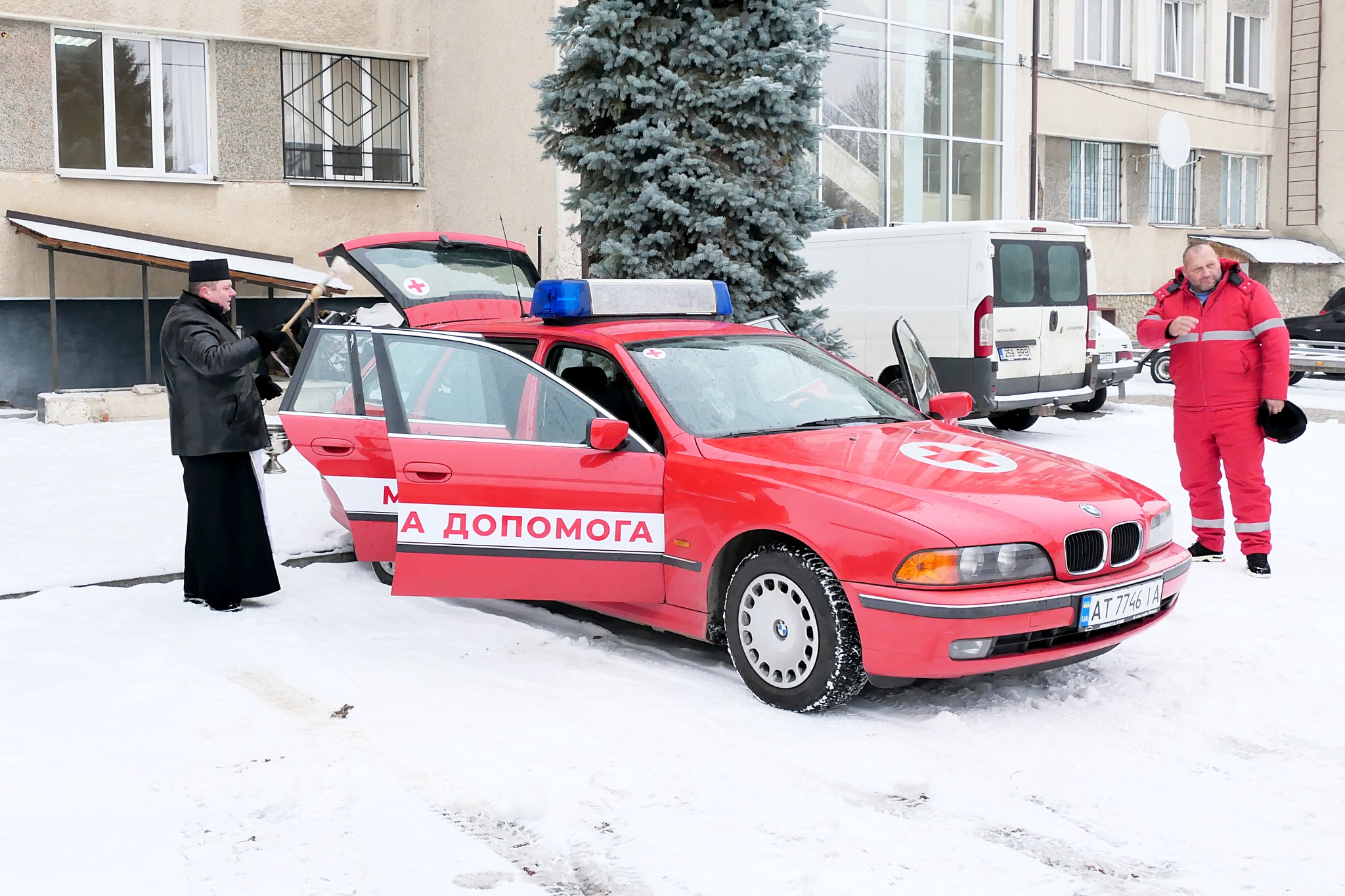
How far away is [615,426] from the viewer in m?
5.21

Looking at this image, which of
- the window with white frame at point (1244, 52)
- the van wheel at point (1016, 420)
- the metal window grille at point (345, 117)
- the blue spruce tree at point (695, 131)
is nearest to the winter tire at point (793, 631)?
the blue spruce tree at point (695, 131)

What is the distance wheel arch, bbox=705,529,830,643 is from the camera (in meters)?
4.98

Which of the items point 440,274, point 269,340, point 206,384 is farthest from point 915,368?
point 206,384

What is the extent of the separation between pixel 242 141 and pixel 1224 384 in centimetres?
1346

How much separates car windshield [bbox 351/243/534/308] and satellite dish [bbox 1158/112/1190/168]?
68.3ft

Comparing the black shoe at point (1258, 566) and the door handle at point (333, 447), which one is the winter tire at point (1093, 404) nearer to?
the black shoe at point (1258, 566)

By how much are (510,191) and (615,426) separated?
37.2 feet

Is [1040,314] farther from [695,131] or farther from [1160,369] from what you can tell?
[1160,369]

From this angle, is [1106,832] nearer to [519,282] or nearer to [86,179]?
[519,282]

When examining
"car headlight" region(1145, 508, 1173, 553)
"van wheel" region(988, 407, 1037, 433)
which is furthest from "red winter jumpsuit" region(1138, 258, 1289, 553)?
"van wheel" region(988, 407, 1037, 433)

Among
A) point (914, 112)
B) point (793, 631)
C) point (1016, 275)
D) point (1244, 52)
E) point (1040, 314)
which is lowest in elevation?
point (793, 631)

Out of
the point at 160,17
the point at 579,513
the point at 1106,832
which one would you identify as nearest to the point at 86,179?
the point at 160,17

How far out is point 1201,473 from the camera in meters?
7.24

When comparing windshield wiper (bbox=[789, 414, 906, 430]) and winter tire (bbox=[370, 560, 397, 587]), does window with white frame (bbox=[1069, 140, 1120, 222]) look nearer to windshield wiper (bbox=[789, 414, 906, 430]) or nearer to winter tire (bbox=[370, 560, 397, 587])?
windshield wiper (bbox=[789, 414, 906, 430])
